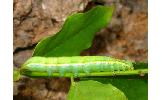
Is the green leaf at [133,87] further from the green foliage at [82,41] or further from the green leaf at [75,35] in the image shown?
the green leaf at [75,35]

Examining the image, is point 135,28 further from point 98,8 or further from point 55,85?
point 55,85

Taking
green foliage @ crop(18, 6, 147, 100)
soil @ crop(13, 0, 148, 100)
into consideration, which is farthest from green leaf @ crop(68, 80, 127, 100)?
soil @ crop(13, 0, 148, 100)

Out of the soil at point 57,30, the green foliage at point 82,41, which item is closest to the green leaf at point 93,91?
the green foliage at point 82,41

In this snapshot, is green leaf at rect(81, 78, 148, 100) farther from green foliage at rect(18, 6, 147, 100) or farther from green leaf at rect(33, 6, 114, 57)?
green leaf at rect(33, 6, 114, 57)

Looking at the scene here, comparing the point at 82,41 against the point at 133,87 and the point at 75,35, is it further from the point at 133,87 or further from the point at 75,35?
the point at 133,87

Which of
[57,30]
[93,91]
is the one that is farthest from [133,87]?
[57,30]

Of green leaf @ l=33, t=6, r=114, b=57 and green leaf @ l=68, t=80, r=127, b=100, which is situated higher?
green leaf @ l=33, t=6, r=114, b=57
